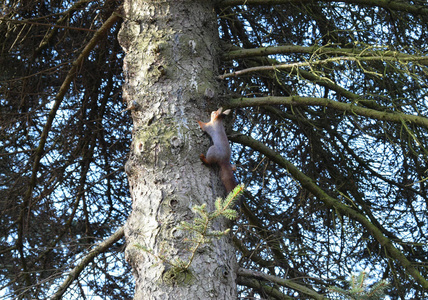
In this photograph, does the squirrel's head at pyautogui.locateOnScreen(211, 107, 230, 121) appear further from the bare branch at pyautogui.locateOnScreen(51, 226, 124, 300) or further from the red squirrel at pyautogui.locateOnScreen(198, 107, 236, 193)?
the bare branch at pyautogui.locateOnScreen(51, 226, 124, 300)

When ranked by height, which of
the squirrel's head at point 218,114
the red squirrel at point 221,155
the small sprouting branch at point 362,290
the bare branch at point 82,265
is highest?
the squirrel's head at point 218,114

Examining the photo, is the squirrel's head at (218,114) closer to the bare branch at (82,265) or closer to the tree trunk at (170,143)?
the tree trunk at (170,143)

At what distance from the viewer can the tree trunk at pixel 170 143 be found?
2.29m

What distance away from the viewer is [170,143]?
8.57 ft

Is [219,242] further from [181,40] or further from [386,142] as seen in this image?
[386,142]

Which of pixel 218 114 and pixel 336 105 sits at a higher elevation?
pixel 336 105

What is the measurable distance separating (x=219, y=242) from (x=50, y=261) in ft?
8.63

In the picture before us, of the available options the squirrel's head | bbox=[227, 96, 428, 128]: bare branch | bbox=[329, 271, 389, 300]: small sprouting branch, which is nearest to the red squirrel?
the squirrel's head

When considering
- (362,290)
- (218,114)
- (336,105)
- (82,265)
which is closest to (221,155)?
(218,114)

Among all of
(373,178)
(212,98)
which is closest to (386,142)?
(373,178)

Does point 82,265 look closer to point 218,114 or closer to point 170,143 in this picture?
point 170,143

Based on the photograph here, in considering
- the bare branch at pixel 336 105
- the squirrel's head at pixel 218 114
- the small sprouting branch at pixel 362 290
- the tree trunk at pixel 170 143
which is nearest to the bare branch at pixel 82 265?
the tree trunk at pixel 170 143

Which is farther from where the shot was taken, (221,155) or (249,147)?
(249,147)

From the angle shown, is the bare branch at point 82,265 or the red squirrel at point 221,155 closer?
the red squirrel at point 221,155
